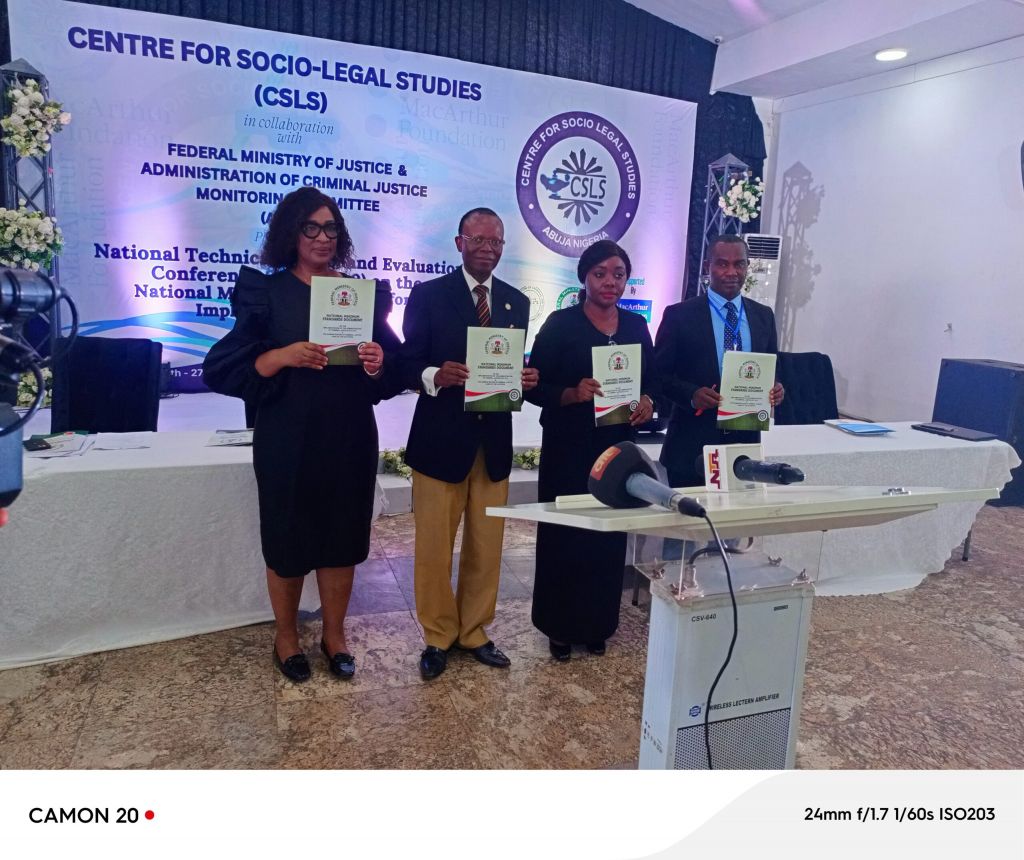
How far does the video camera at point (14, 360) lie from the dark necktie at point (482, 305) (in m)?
1.32

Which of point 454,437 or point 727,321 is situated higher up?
point 727,321

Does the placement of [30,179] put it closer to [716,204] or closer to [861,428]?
[861,428]

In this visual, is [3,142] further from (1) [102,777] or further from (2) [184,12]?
(1) [102,777]

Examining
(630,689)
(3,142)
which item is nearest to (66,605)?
(630,689)

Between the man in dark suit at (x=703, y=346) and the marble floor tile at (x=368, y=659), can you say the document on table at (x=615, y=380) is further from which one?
the marble floor tile at (x=368, y=659)

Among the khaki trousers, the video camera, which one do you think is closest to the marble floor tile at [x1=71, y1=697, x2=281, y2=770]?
the khaki trousers

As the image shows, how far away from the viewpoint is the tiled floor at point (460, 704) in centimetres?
196

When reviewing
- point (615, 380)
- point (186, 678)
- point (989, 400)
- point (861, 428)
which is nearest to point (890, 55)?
point (989, 400)

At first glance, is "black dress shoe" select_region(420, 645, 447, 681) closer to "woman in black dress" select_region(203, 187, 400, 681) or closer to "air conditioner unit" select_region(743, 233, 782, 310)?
"woman in black dress" select_region(203, 187, 400, 681)

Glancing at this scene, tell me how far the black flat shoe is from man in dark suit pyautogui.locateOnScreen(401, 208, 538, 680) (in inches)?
7.1

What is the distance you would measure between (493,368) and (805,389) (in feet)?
7.97

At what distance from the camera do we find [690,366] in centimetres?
262

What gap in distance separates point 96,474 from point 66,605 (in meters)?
0.42

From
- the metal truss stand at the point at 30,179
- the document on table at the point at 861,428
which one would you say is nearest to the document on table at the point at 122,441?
the metal truss stand at the point at 30,179
